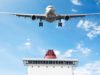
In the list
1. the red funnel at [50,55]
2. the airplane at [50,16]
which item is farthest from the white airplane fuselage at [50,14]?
the red funnel at [50,55]

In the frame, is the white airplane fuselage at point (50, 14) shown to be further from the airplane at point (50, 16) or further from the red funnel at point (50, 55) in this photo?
the red funnel at point (50, 55)

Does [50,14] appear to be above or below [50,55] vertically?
above

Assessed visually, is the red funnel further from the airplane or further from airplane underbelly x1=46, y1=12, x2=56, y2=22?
airplane underbelly x1=46, y1=12, x2=56, y2=22

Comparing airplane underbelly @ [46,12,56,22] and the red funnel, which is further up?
airplane underbelly @ [46,12,56,22]

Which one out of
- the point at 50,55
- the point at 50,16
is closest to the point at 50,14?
the point at 50,16

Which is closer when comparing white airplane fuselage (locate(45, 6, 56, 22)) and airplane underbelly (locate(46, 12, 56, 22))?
white airplane fuselage (locate(45, 6, 56, 22))

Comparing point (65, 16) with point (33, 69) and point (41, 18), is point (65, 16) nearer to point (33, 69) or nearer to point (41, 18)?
point (41, 18)

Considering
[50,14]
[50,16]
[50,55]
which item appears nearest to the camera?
[50,14]

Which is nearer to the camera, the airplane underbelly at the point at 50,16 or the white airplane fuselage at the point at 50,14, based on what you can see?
the white airplane fuselage at the point at 50,14

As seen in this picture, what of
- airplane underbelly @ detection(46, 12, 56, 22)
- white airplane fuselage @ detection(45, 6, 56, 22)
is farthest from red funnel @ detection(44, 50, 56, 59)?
white airplane fuselage @ detection(45, 6, 56, 22)

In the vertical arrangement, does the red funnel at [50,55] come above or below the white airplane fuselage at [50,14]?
below

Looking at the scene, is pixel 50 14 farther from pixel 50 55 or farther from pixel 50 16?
pixel 50 55
